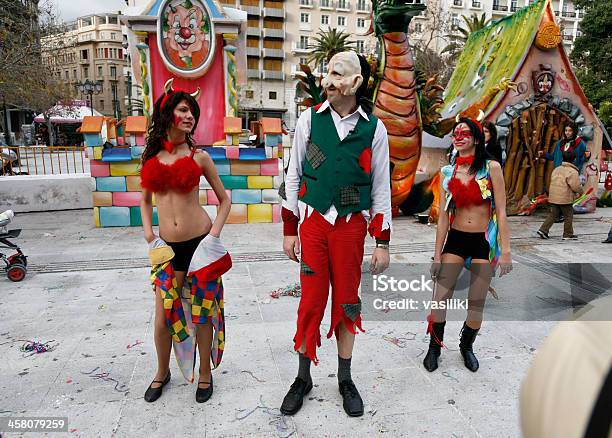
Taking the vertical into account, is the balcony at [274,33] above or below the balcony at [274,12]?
below

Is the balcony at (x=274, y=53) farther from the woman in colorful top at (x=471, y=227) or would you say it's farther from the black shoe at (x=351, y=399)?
the black shoe at (x=351, y=399)

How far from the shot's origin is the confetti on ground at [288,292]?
4582 mm

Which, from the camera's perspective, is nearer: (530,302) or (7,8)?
(530,302)

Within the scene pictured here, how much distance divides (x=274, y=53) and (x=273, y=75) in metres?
2.05

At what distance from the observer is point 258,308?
4.26 metres

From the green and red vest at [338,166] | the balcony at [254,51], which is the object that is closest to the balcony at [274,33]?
the balcony at [254,51]

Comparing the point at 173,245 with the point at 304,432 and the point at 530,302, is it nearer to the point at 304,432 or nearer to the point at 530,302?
the point at 304,432

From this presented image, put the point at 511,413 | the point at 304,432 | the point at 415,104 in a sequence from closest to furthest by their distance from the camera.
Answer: the point at 304,432, the point at 511,413, the point at 415,104

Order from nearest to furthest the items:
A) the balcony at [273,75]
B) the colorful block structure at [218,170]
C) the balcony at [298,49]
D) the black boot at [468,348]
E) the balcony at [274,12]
A: the black boot at [468,348], the colorful block structure at [218,170], the balcony at [274,12], the balcony at [273,75], the balcony at [298,49]

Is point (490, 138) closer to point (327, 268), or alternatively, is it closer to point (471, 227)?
point (471, 227)

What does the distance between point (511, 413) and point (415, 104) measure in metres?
A: 4.77

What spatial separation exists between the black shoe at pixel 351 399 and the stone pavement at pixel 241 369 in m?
0.04

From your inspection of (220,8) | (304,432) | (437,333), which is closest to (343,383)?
(304,432)

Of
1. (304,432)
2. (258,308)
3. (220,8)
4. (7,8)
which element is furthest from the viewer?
(7,8)
